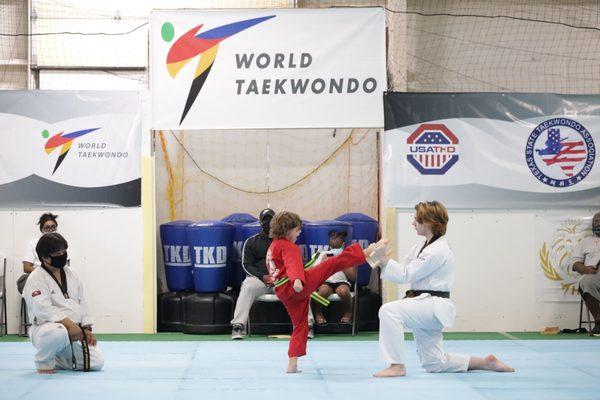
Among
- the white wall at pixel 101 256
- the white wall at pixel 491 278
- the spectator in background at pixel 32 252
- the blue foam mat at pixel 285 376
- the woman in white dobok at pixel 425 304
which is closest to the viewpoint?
the blue foam mat at pixel 285 376

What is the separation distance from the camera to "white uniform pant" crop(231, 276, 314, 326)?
10.2 metres

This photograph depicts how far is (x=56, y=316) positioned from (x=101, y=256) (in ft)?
10.6

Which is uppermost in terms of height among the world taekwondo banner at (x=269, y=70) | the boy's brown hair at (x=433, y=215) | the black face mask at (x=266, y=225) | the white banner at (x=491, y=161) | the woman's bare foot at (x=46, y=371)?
the world taekwondo banner at (x=269, y=70)

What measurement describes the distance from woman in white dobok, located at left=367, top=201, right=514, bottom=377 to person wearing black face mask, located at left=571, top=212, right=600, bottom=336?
351cm

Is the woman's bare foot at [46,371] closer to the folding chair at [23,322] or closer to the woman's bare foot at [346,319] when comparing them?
the folding chair at [23,322]

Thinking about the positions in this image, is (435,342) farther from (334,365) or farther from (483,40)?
(483,40)

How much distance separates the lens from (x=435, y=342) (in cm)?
737

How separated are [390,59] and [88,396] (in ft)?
22.5

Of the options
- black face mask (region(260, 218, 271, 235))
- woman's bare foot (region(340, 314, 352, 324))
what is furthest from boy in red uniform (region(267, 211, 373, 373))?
woman's bare foot (region(340, 314, 352, 324))

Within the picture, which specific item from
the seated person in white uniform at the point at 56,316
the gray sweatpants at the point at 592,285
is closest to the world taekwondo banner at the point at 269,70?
the gray sweatpants at the point at 592,285

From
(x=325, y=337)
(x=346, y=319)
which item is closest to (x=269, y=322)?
(x=325, y=337)

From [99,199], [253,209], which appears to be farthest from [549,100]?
[99,199]

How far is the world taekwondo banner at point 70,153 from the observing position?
10.8 m

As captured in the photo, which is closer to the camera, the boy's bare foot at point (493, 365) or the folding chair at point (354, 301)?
the boy's bare foot at point (493, 365)
